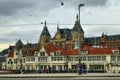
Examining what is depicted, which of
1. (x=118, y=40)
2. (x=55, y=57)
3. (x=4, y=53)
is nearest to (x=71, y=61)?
(x=55, y=57)

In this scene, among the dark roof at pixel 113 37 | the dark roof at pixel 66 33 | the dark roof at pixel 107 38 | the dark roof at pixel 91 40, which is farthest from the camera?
the dark roof at pixel 66 33

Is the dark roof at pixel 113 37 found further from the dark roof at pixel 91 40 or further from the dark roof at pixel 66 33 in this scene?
the dark roof at pixel 66 33

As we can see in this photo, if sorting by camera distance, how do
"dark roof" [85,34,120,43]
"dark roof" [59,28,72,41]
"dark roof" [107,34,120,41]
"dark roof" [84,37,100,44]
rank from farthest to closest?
"dark roof" [59,28,72,41] → "dark roof" [84,37,100,44] → "dark roof" [85,34,120,43] → "dark roof" [107,34,120,41]

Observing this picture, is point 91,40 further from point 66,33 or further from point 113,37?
point 66,33

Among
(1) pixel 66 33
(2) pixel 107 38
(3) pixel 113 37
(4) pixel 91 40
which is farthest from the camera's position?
(1) pixel 66 33

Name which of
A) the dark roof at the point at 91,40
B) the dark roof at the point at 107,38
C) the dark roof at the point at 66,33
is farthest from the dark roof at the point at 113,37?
the dark roof at the point at 66,33

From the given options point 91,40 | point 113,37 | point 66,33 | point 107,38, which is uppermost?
point 66,33

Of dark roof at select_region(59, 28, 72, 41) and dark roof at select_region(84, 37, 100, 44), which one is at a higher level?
dark roof at select_region(59, 28, 72, 41)

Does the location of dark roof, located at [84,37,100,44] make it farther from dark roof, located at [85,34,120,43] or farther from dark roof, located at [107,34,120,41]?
dark roof, located at [107,34,120,41]

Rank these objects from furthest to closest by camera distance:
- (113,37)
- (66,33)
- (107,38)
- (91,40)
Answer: (66,33), (91,40), (107,38), (113,37)

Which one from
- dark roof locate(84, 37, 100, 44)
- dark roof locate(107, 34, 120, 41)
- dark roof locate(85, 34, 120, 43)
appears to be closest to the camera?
dark roof locate(107, 34, 120, 41)

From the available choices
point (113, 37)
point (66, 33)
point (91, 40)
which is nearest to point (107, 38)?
point (113, 37)

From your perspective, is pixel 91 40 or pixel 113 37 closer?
pixel 113 37

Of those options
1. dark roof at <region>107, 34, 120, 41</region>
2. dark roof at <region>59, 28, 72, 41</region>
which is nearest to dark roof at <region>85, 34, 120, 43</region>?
dark roof at <region>107, 34, 120, 41</region>
